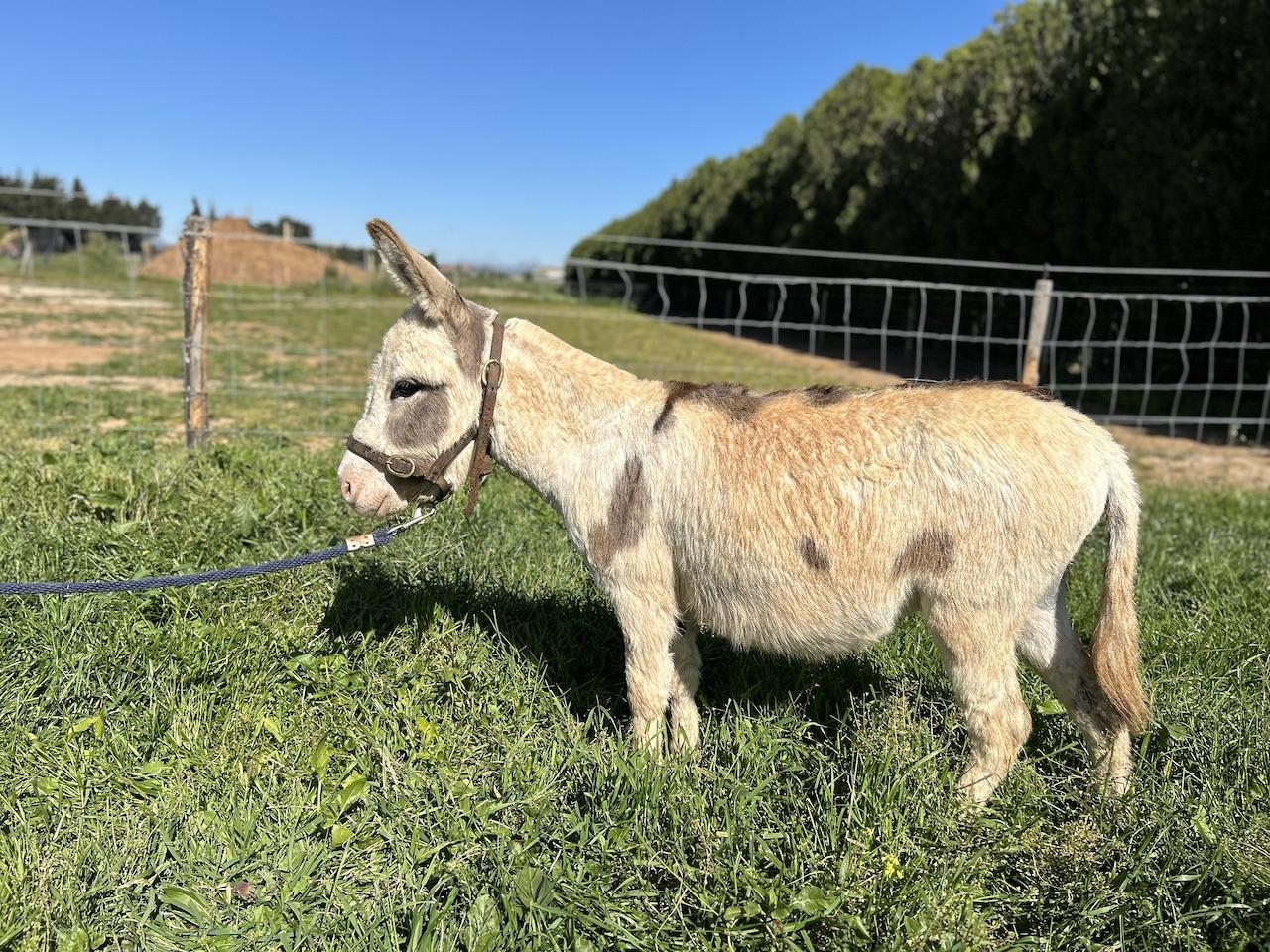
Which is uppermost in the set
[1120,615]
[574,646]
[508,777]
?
[1120,615]

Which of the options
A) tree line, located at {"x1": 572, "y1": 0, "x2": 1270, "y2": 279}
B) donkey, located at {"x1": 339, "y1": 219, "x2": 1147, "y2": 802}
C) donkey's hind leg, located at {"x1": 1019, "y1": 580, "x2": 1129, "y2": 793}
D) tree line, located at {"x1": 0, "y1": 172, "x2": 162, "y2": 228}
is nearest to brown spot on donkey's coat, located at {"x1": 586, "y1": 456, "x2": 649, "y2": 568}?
donkey, located at {"x1": 339, "y1": 219, "x2": 1147, "y2": 802}

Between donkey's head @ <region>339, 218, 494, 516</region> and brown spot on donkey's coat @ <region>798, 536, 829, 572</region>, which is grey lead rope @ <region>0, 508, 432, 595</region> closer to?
donkey's head @ <region>339, 218, 494, 516</region>

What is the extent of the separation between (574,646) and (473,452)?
119 cm

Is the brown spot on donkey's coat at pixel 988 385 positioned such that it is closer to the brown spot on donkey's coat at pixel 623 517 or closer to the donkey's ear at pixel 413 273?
the brown spot on donkey's coat at pixel 623 517

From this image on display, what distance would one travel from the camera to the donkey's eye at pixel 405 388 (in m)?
3.02

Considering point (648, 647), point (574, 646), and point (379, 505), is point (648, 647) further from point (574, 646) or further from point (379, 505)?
point (379, 505)

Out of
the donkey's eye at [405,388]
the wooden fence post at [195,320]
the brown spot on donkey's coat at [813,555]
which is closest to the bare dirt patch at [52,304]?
the wooden fence post at [195,320]

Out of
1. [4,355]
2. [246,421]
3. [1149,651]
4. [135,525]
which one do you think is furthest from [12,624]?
[4,355]

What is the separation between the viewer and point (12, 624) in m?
3.44

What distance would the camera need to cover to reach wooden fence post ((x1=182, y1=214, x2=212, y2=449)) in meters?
6.37

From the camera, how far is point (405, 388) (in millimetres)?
3039

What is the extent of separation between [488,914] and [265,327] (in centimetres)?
2155

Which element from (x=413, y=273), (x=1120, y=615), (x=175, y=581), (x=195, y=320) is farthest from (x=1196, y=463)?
(x=175, y=581)

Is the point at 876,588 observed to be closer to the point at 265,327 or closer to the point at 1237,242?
the point at 1237,242
